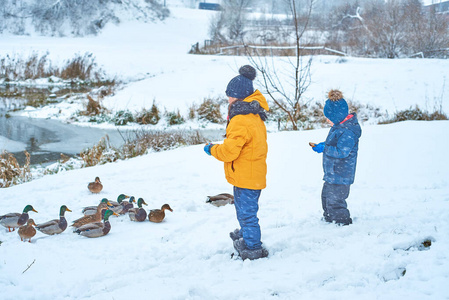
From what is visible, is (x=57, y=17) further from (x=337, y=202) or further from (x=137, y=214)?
(x=337, y=202)

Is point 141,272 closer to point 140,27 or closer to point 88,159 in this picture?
point 88,159

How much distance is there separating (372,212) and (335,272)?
5.11 feet

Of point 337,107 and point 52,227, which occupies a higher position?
point 337,107

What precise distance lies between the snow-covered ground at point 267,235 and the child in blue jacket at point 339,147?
0.46 m

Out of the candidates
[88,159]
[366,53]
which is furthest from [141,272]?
[366,53]

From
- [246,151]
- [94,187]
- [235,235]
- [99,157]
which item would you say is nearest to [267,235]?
[235,235]

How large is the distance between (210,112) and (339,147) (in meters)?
10.3

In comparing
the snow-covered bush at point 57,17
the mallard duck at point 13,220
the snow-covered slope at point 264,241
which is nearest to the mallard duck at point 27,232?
the snow-covered slope at point 264,241

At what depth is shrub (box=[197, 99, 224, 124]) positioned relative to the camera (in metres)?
13.5

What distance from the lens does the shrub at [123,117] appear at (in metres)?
13.3

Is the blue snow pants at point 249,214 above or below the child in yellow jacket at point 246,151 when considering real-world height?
below

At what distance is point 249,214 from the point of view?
10.4 feet

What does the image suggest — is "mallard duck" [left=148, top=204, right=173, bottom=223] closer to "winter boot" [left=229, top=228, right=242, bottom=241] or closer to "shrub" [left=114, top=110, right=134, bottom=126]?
"winter boot" [left=229, top=228, right=242, bottom=241]

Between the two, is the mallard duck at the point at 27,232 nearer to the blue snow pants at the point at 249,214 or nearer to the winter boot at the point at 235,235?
the winter boot at the point at 235,235
